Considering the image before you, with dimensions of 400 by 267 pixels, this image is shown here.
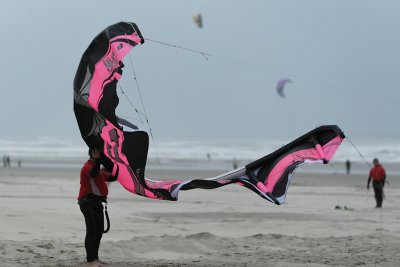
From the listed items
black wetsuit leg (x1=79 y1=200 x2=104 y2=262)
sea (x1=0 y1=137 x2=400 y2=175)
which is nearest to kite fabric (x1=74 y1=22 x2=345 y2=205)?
black wetsuit leg (x1=79 y1=200 x2=104 y2=262)

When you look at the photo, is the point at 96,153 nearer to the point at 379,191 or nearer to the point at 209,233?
the point at 209,233

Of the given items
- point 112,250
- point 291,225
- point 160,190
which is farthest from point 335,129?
point 291,225

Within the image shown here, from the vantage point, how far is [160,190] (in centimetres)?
687

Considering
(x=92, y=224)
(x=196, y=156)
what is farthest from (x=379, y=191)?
(x=196, y=156)

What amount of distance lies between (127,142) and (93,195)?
720 millimetres

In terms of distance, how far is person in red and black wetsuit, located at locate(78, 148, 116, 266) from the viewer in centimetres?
705

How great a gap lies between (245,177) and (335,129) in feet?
3.53

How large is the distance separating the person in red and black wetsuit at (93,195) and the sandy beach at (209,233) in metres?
0.50

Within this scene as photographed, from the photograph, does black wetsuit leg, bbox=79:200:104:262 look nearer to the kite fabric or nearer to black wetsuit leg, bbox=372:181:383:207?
the kite fabric

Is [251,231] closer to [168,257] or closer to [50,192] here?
[168,257]

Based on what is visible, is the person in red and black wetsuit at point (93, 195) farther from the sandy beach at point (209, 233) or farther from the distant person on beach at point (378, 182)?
the distant person on beach at point (378, 182)

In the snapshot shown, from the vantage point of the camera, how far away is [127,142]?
693cm

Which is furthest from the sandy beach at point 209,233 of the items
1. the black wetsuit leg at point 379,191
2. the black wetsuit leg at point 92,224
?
the black wetsuit leg at point 92,224

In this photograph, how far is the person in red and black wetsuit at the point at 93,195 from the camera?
7055 mm
